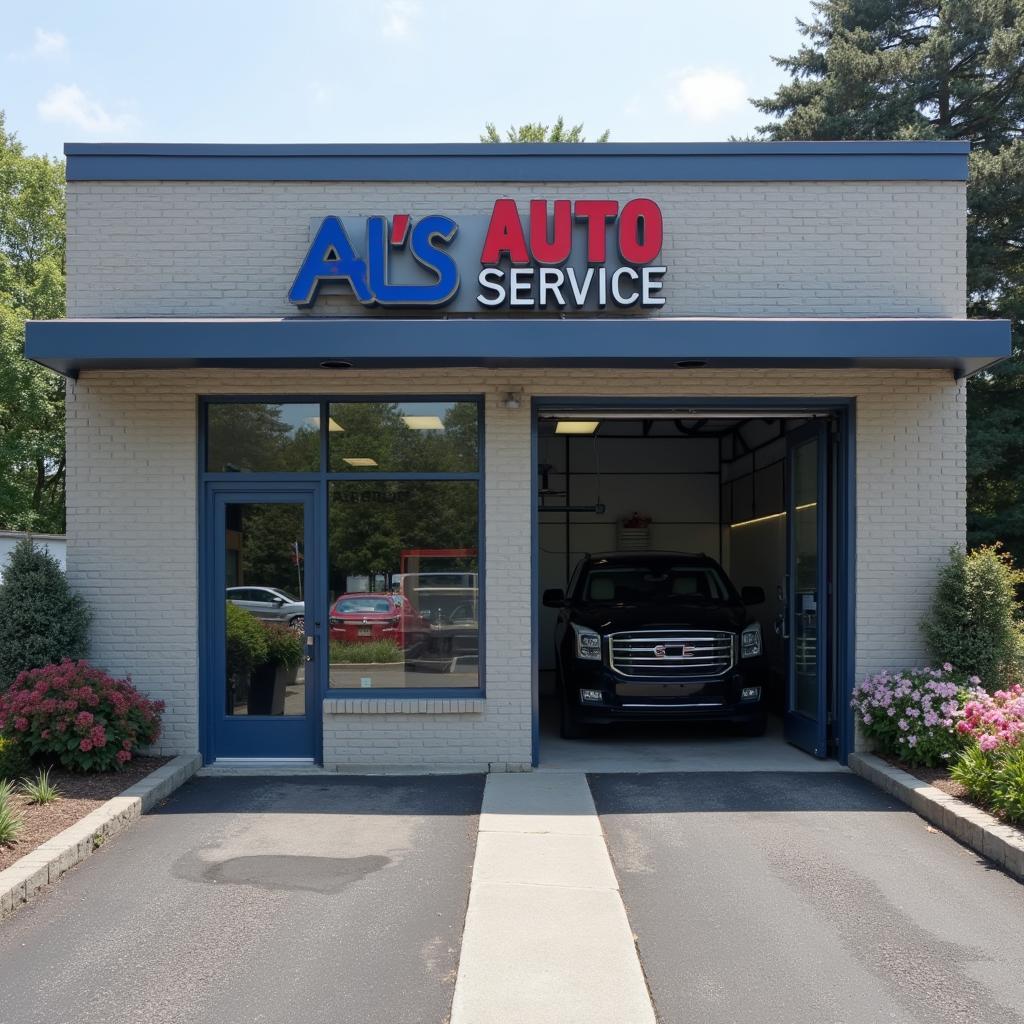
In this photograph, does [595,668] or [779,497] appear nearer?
[595,668]

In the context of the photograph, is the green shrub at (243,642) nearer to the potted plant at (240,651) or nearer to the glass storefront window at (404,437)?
the potted plant at (240,651)

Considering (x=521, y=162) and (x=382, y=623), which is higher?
(x=521, y=162)

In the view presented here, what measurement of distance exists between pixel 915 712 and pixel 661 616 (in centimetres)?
276

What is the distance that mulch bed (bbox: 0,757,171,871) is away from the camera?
6453 mm

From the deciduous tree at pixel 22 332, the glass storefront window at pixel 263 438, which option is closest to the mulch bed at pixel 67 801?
the glass storefront window at pixel 263 438

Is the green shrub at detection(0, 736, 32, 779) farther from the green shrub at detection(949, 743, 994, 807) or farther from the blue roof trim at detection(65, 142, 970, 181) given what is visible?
the green shrub at detection(949, 743, 994, 807)

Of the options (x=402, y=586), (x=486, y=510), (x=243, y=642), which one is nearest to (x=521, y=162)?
(x=486, y=510)

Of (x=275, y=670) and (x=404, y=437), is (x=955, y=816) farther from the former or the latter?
(x=275, y=670)

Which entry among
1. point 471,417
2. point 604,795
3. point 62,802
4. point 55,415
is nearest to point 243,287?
point 471,417

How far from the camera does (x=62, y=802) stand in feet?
24.2

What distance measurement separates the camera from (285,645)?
9281 millimetres

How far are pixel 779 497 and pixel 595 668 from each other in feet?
15.6

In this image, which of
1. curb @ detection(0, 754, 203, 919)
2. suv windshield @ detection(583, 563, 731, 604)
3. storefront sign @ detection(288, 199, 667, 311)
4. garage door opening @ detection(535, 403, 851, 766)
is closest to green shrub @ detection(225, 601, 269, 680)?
curb @ detection(0, 754, 203, 919)

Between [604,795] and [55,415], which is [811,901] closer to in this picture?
[604,795]
